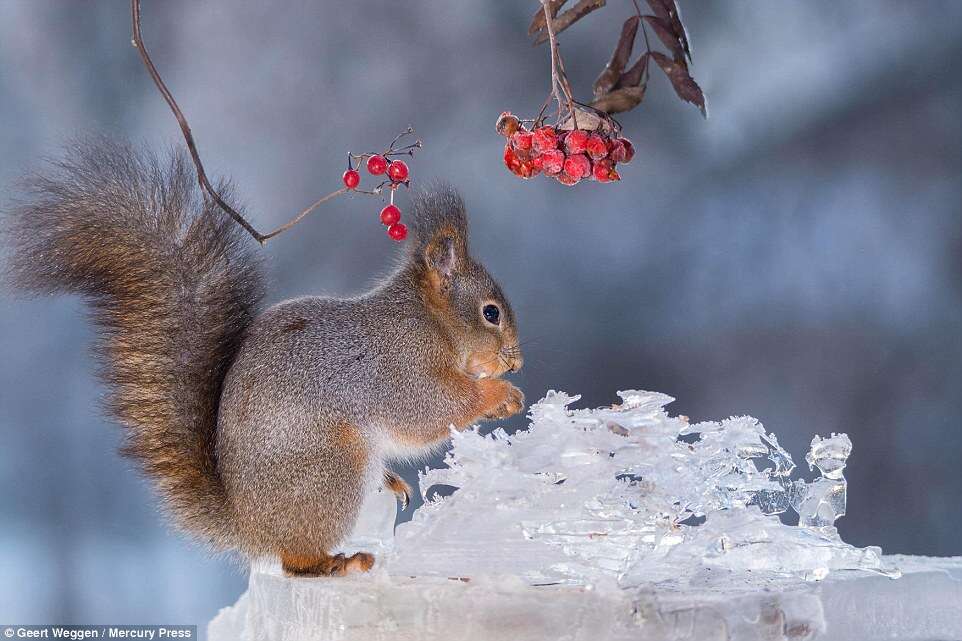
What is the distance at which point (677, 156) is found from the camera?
112 inches

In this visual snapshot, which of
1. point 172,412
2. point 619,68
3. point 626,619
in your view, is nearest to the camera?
point 626,619

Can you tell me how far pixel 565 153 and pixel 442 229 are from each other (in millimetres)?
487

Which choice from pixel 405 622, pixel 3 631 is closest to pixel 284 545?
pixel 405 622

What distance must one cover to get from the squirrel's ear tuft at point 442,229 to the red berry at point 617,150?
0.47 meters

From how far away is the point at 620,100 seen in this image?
4.98 feet

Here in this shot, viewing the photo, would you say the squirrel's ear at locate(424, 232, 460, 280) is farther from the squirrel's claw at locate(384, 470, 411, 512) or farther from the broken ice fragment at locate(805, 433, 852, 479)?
the broken ice fragment at locate(805, 433, 852, 479)

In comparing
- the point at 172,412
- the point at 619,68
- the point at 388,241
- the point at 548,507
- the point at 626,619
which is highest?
the point at 388,241

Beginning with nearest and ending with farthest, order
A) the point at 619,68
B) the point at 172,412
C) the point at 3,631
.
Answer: the point at 619,68
the point at 172,412
the point at 3,631

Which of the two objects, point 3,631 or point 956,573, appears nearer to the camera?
point 956,573

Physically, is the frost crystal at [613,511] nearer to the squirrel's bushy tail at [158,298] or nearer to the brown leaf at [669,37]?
the squirrel's bushy tail at [158,298]

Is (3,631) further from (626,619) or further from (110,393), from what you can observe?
(626,619)

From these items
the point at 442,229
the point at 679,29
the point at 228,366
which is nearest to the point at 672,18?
the point at 679,29

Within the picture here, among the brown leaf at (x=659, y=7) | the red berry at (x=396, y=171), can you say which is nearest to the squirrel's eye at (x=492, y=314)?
the red berry at (x=396, y=171)

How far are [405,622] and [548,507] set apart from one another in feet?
0.82
